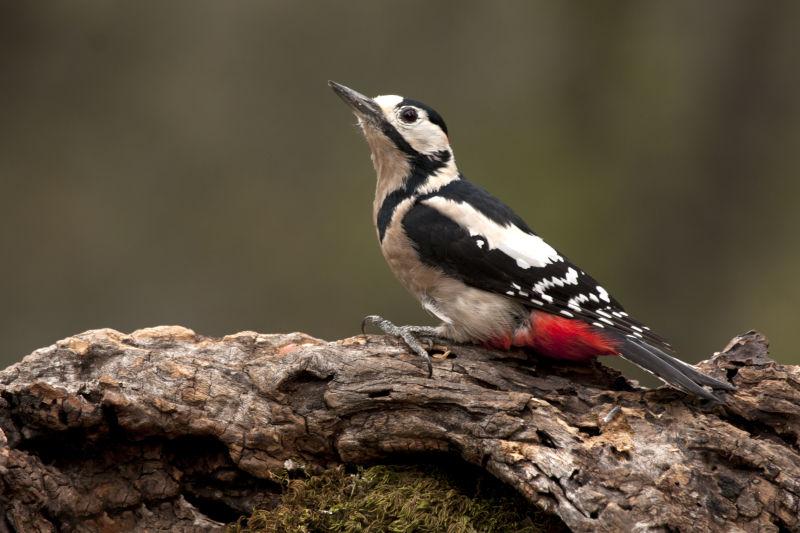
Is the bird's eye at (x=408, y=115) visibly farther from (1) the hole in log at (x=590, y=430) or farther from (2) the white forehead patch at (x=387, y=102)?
(1) the hole in log at (x=590, y=430)

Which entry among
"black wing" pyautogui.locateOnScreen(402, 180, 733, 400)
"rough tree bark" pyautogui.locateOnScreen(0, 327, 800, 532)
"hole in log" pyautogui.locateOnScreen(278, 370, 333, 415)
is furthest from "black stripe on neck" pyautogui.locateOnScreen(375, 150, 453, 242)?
"hole in log" pyautogui.locateOnScreen(278, 370, 333, 415)

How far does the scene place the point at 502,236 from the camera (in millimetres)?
3697

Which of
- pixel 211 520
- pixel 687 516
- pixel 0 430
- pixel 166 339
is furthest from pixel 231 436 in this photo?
pixel 687 516

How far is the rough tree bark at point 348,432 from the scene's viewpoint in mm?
2871

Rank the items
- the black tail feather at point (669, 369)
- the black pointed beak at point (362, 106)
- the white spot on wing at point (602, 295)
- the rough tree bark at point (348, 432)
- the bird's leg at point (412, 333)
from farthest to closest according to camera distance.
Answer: the black pointed beak at point (362, 106)
the white spot on wing at point (602, 295)
the bird's leg at point (412, 333)
the black tail feather at point (669, 369)
the rough tree bark at point (348, 432)

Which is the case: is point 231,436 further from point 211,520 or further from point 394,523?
point 394,523

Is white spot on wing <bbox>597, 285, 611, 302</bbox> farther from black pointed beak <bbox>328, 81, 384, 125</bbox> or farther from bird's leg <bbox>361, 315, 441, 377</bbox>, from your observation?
black pointed beak <bbox>328, 81, 384, 125</bbox>

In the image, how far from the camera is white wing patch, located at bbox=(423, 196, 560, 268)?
3639 millimetres

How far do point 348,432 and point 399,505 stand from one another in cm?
30

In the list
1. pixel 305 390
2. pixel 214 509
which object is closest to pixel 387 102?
pixel 305 390

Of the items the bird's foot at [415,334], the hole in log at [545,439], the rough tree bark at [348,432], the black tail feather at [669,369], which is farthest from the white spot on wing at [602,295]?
the hole in log at [545,439]

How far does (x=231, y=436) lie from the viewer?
3.14 metres

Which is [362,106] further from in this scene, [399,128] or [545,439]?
[545,439]

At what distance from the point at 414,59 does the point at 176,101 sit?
5.45ft
